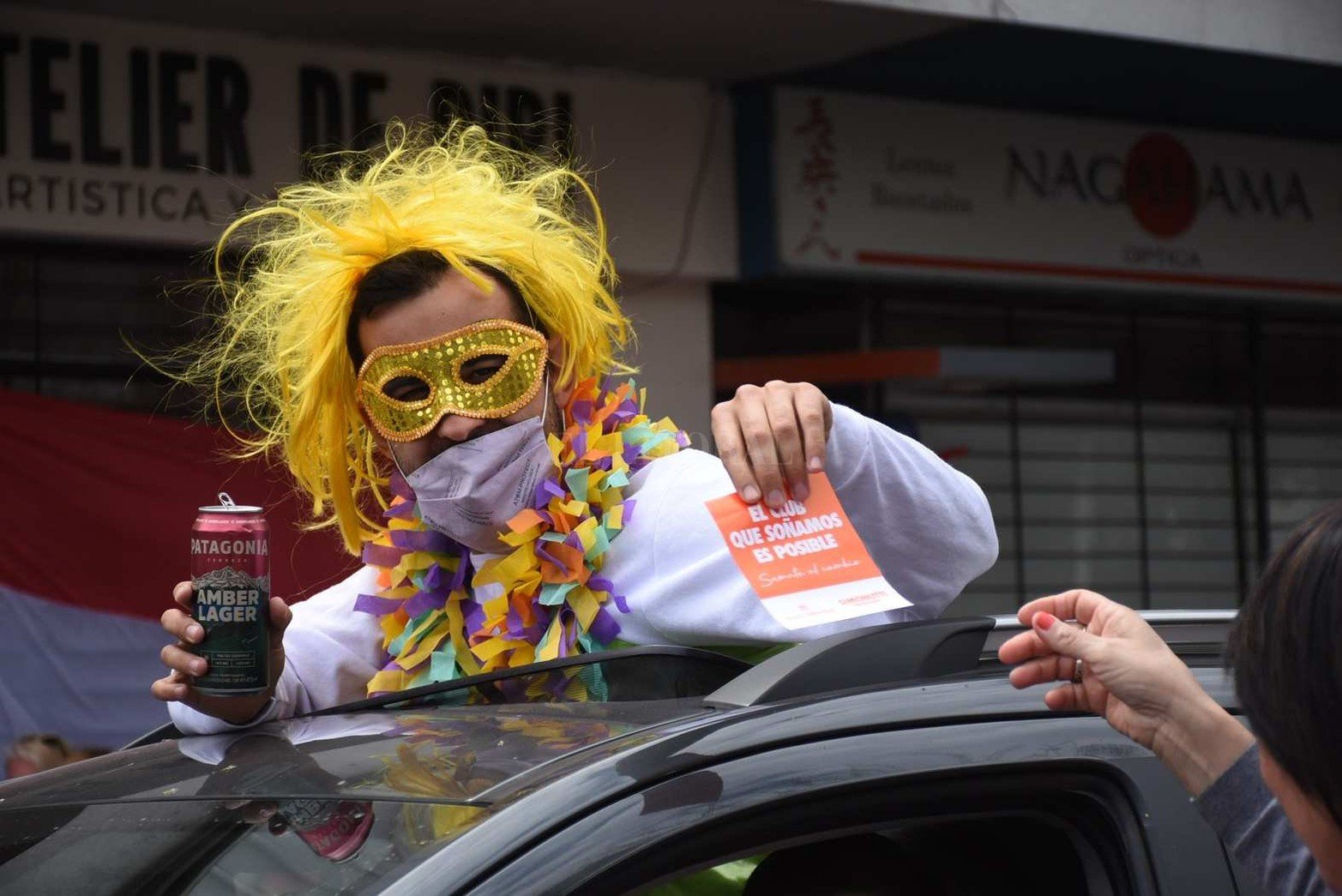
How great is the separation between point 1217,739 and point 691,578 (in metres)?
1.00

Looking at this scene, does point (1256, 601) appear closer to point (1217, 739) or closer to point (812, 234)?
point (1217, 739)

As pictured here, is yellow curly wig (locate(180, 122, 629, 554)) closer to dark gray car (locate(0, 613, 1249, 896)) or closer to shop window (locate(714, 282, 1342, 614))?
dark gray car (locate(0, 613, 1249, 896))

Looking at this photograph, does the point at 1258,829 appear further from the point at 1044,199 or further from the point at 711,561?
the point at 1044,199

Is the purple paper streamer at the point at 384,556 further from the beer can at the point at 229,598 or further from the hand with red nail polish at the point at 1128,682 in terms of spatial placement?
the hand with red nail polish at the point at 1128,682

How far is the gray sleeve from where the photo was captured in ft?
4.90

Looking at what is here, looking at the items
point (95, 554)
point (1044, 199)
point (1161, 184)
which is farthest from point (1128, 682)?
point (1161, 184)

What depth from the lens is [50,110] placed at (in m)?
6.37

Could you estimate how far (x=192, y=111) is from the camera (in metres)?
6.63

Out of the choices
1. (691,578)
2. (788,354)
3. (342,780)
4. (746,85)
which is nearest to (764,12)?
(746,85)

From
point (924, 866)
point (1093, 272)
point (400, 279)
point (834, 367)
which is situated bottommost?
point (924, 866)

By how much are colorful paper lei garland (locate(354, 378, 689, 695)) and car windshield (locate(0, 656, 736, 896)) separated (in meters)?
0.44

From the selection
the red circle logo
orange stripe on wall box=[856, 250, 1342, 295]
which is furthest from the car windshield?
the red circle logo

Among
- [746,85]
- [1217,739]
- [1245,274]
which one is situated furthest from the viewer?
[1245,274]

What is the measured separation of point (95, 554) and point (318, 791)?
4678 mm
